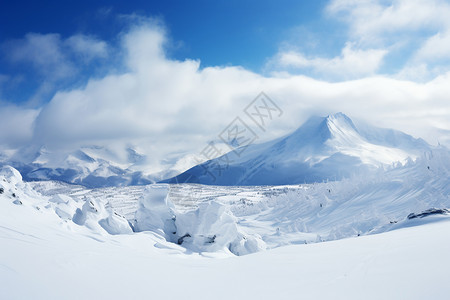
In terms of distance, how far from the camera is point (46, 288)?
5.54m

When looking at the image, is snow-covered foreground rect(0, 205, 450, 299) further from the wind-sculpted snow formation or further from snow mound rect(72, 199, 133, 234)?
snow mound rect(72, 199, 133, 234)

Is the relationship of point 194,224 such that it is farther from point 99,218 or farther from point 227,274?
point 227,274

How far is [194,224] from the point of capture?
26.6 meters

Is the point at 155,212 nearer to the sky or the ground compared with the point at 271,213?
nearer to the sky

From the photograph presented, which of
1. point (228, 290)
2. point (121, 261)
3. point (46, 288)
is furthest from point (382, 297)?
point (121, 261)

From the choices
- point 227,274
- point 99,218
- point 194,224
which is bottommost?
point 227,274

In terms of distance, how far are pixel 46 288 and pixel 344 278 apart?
5.89m

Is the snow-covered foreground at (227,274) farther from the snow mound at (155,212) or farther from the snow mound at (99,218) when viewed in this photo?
the snow mound at (155,212)

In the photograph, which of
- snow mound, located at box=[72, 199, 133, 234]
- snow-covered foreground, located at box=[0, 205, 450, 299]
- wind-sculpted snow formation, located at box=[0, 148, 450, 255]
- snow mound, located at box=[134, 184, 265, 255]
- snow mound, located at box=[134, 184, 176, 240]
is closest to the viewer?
snow-covered foreground, located at box=[0, 205, 450, 299]

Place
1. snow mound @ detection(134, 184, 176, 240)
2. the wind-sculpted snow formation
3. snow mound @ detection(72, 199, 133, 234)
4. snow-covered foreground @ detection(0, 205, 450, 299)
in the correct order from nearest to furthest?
snow-covered foreground @ detection(0, 205, 450, 299) < snow mound @ detection(72, 199, 133, 234) < the wind-sculpted snow formation < snow mound @ detection(134, 184, 176, 240)

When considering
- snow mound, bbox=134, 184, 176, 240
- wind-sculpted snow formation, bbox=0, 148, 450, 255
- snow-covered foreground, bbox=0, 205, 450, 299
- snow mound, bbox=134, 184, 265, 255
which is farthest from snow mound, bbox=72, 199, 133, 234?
snow-covered foreground, bbox=0, 205, 450, 299

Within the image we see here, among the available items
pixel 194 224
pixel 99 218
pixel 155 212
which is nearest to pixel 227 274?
pixel 194 224

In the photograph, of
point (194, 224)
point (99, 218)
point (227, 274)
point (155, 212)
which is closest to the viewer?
point (227, 274)

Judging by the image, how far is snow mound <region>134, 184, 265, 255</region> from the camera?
85.4 ft
